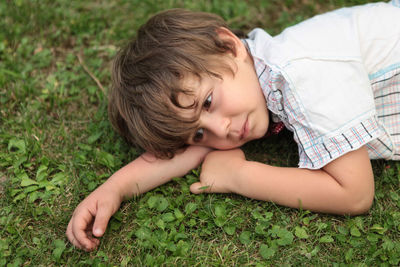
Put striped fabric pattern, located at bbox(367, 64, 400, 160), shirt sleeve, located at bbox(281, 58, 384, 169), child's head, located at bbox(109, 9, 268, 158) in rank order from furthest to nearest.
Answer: striped fabric pattern, located at bbox(367, 64, 400, 160) → child's head, located at bbox(109, 9, 268, 158) → shirt sleeve, located at bbox(281, 58, 384, 169)

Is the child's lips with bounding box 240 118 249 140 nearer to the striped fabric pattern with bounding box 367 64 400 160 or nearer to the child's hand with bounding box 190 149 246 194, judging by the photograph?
the child's hand with bounding box 190 149 246 194

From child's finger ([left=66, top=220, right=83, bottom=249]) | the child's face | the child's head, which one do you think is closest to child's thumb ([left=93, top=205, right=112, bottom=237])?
child's finger ([left=66, top=220, right=83, bottom=249])

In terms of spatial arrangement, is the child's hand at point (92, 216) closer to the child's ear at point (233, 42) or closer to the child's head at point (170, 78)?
the child's head at point (170, 78)

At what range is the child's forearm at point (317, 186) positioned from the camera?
2.27 metres

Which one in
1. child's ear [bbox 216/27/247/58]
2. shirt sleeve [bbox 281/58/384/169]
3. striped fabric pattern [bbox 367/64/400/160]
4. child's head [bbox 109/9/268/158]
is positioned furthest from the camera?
child's ear [bbox 216/27/247/58]

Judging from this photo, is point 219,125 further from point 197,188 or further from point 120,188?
point 120,188

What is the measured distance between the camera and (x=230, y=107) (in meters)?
2.41

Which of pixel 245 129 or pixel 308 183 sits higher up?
pixel 245 129

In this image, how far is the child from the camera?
226 cm

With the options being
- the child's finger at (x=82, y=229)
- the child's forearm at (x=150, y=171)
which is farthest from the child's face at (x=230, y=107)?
the child's finger at (x=82, y=229)

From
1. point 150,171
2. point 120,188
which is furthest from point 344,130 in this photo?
point 120,188

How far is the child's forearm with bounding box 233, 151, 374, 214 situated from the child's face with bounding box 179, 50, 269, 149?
237 mm

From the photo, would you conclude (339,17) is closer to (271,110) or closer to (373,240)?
(271,110)

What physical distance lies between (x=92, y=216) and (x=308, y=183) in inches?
47.2
